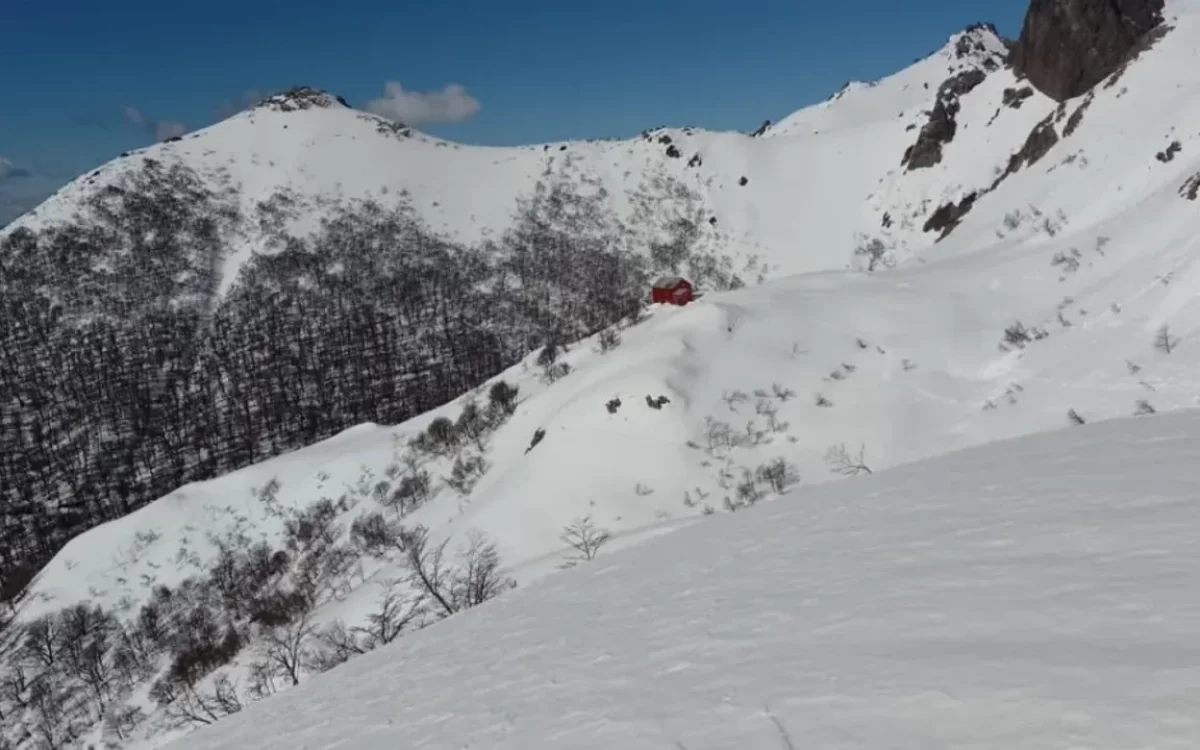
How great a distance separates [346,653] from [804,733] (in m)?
14.9

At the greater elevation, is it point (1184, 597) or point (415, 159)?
point (415, 159)

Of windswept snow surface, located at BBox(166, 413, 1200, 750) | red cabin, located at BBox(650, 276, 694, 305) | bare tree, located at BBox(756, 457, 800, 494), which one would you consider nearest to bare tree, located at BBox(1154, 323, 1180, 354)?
bare tree, located at BBox(756, 457, 800, 494)

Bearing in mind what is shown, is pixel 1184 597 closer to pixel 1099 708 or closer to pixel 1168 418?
pixel 1099 708

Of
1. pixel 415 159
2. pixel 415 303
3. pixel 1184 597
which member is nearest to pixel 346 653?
pixel 1184 597

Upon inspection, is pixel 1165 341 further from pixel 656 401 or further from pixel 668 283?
pixel 668 283

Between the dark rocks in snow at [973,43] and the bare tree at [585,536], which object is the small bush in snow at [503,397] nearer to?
the bare tree at [585,536]

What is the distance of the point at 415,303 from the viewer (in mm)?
114188

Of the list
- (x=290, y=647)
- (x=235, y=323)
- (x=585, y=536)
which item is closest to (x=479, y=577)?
(x=290, y=647)

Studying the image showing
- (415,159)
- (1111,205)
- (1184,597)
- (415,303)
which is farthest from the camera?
(415,159)

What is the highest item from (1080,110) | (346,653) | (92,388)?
(92,388)

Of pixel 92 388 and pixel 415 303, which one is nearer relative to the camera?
pixel 92 388

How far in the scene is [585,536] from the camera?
2225 cm

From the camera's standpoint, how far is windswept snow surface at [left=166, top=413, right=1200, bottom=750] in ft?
11.1

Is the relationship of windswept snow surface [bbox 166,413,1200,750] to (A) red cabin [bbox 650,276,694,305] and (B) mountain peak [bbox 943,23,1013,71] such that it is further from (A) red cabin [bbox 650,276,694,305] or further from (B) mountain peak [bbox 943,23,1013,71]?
(B) mountain peak [bbox 943,23,1013,71]
